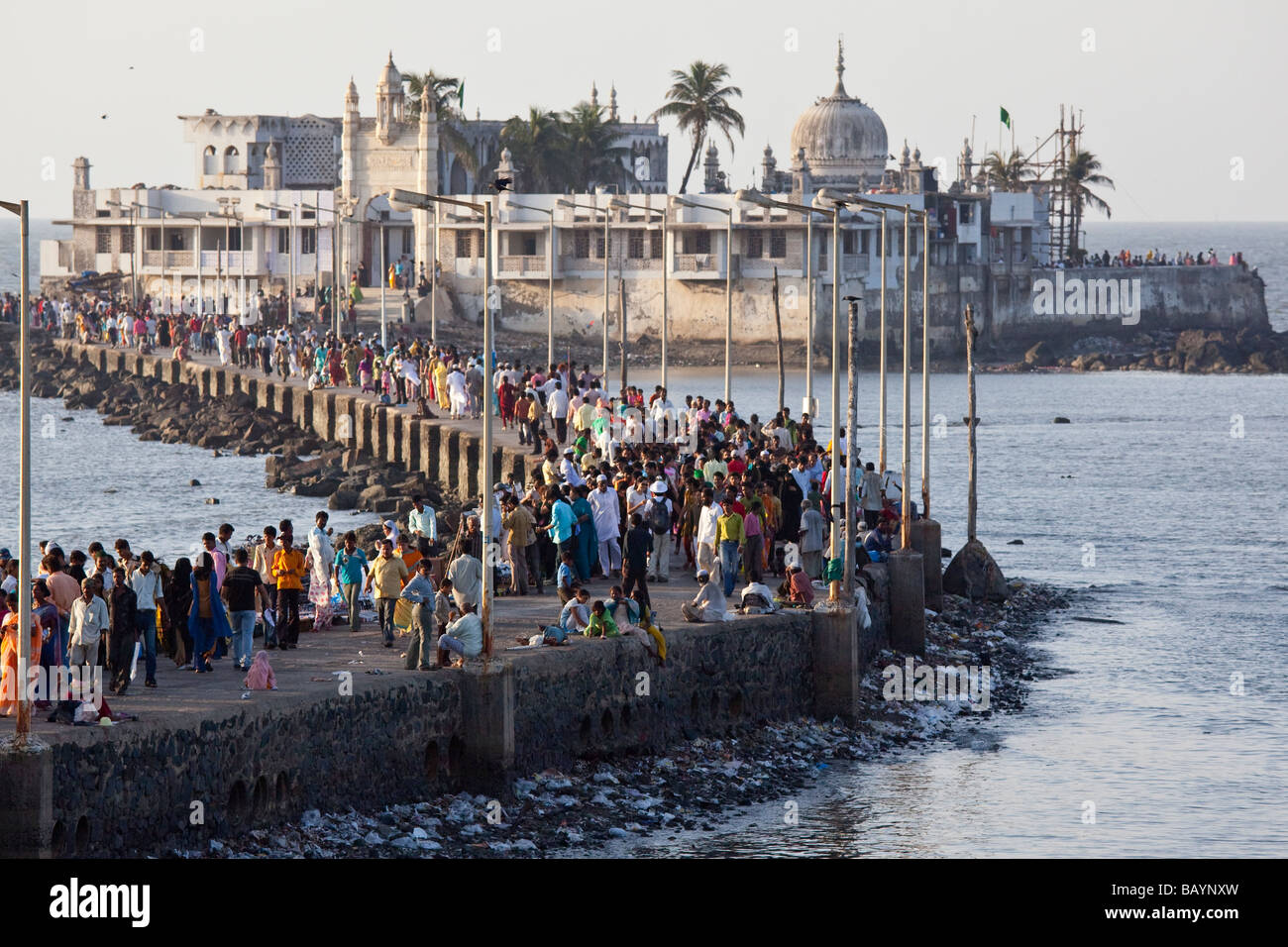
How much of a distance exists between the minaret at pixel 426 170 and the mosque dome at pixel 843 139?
21.0 m

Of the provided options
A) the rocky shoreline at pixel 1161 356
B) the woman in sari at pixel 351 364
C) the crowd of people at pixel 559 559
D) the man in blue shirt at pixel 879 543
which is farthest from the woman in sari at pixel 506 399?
the rocky shoreline at pixel 1161 356

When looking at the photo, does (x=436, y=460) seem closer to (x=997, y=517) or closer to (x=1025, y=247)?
(x=997, y=517)

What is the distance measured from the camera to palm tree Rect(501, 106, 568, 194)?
95.6 m

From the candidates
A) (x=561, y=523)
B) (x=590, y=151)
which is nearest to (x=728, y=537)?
(x=561, y=523)

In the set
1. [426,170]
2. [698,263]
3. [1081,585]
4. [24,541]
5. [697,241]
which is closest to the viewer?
[24,541]

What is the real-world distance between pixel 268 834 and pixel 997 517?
36.5m

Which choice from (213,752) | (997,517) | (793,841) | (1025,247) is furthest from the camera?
(1025,247)

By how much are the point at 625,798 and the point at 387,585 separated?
3474 millimetres

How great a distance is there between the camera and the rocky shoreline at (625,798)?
19.9 m

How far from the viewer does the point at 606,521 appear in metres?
27.2

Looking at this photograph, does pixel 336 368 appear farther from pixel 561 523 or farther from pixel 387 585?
pixel 387 585

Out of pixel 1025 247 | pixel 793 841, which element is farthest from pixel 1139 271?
pixel 793 841
